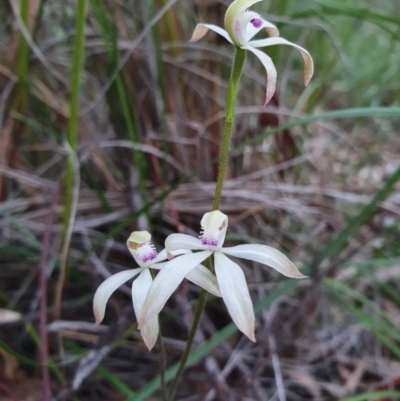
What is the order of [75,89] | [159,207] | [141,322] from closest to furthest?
[141,322]
[75,89]
[159,207]

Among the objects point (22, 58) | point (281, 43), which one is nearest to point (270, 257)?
point (281, 43)

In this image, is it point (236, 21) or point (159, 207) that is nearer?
point (236, 21)

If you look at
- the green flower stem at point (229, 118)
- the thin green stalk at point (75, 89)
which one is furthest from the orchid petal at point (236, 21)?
the thin green stalk at point (75, 89)

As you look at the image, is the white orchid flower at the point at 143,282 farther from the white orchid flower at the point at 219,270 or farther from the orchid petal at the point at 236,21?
the orchid petal at the point at 236,21

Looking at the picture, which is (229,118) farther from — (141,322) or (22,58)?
(22,58)

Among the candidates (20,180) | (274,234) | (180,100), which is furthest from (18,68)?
(274,234)

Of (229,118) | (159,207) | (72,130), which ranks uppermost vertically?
(229,118)

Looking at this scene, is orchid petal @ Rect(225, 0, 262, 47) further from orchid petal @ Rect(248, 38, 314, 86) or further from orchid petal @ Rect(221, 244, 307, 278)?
orchid petal @ Rect(221, 244, 307, 278)

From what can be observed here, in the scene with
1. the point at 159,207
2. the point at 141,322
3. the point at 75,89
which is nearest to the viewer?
the point at 141,322
